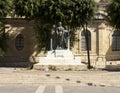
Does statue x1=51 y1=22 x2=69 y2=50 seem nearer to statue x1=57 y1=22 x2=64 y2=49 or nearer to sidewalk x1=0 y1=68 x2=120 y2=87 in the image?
statue x1=57 y1=22 x2=64 y2=49

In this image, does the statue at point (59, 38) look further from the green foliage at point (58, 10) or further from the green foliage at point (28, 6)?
the green foliage at point (28, 6)

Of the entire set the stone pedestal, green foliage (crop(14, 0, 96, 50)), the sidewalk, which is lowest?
the sidewalk

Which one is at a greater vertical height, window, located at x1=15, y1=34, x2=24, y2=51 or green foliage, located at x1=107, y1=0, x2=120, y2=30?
green foliage, located at x1=107, y1=0, x2=120, y2=30

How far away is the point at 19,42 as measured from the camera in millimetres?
55750

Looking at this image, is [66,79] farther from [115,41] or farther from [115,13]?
[115,41]

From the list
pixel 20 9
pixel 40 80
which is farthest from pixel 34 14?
pixel 40 80

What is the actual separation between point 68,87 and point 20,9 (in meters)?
16.2

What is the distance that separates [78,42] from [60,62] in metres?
16.5

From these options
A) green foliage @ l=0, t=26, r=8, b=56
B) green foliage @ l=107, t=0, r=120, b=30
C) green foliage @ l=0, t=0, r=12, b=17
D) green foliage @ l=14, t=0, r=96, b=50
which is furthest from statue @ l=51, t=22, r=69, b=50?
green foliage @ l=0, t=26, r=8, b=56

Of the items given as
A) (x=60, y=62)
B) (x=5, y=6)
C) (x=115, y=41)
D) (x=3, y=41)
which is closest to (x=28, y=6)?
(x=5, y=6)

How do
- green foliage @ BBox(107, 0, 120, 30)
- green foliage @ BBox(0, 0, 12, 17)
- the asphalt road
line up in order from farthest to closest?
1. green foliage @ BBox(0, 0, 12, 17)
2. green foliage @ BBox(107, 0, 120, 30)
3. the asphalt road

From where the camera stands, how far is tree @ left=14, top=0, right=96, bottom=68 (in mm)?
39906

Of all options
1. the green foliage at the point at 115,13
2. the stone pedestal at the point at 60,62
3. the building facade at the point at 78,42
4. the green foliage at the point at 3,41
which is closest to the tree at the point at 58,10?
the green foliage at the point at 115,13

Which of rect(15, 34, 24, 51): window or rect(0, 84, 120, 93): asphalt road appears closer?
rect(0, 84, 120, 93): asphalt road
